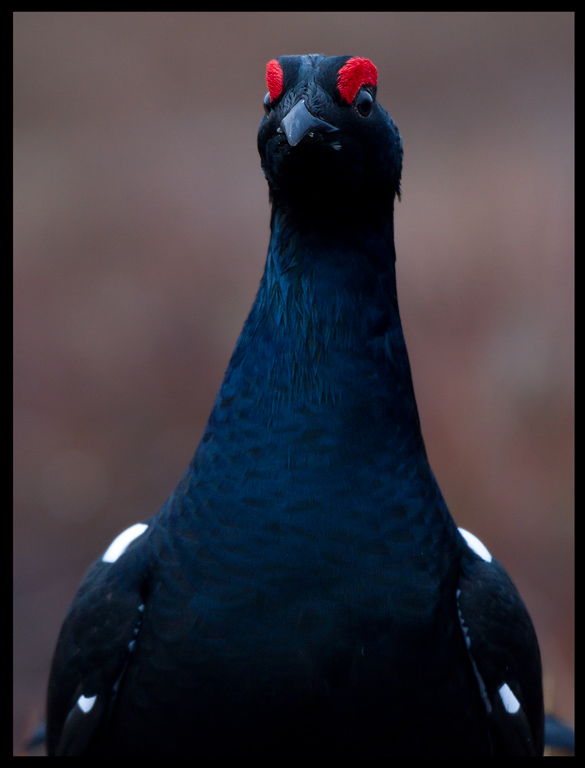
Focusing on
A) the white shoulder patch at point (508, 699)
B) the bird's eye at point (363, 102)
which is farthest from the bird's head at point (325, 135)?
the white shoulder patch at point (508, 699)

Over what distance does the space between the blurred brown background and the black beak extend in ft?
12.6

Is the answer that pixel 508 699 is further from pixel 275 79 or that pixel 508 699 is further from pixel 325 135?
pixel 275 79

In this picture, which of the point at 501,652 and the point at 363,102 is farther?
the point at 501,652

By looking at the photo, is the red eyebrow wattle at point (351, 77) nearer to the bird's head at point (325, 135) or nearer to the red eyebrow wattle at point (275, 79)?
the bird's head at point (325, 135)

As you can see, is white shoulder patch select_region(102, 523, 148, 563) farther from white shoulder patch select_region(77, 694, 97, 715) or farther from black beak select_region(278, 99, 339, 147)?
black beak select_region(278, 99, 339, 147)

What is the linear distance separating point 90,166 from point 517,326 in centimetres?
360

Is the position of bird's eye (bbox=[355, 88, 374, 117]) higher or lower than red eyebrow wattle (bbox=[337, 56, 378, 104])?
lower

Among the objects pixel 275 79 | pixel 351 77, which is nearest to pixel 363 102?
pixel 351 77

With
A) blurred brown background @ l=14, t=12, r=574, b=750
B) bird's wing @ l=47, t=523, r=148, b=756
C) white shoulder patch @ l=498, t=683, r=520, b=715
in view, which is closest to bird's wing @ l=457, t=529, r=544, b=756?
white shoulder patch @ l=498, t=683, r=520, b=715

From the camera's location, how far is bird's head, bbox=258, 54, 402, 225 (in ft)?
5.41

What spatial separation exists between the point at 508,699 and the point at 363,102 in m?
1.54

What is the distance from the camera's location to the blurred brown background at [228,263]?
517 centimetres

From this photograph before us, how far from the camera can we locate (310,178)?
1720 millimetres

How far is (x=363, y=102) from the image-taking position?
1.72 meters
